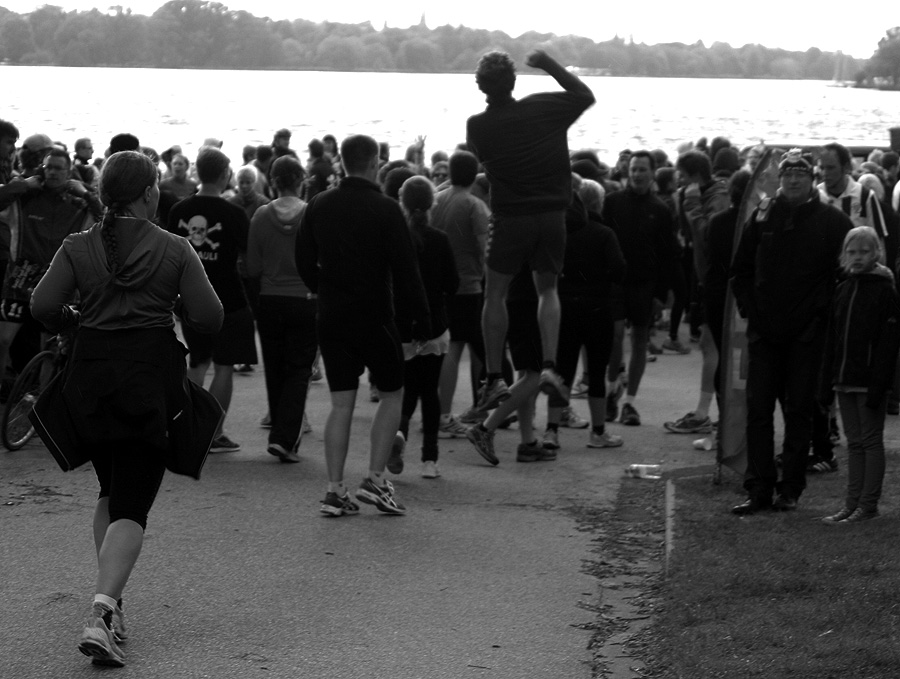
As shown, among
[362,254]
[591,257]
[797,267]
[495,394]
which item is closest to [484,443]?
[495,394]

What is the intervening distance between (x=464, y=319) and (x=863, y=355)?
150 inches

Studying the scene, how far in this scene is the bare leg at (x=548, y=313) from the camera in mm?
9203

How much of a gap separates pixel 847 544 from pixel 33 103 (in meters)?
16.1

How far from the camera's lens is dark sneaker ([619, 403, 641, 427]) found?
38.4 feet

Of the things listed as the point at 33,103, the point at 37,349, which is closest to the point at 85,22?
the point at 33,103

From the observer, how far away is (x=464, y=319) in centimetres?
1054

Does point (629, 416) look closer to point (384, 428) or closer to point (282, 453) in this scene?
Answer: point (282, 453)

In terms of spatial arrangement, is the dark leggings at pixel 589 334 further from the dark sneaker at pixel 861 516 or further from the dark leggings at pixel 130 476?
the dark leggings at pixel 130 476

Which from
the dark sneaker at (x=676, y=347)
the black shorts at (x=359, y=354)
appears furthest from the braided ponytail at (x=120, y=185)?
the dark sneaker at (x=676, y=347)

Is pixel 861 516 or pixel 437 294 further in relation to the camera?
pixel 437 294

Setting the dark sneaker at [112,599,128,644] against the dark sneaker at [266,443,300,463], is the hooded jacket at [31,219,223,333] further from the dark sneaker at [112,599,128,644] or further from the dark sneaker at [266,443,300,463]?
the dark sneaker at [266,443,300,463]

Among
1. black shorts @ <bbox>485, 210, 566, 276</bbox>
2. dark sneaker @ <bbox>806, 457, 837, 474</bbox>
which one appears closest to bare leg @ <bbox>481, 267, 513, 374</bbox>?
Answer: black shorts @ <bbox>485, 210, 566, 276</bbox>

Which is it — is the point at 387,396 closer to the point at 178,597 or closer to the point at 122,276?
the point at 178,597

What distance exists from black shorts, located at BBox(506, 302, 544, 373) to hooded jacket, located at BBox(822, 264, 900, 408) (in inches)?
107
